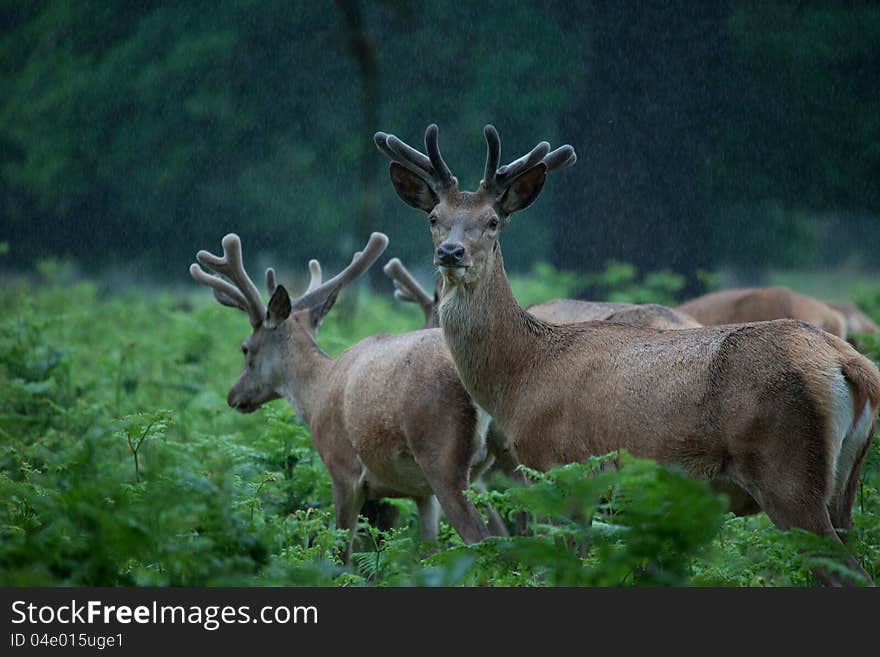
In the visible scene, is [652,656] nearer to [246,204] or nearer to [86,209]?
[246,204]

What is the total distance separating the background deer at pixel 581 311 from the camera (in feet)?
27.9

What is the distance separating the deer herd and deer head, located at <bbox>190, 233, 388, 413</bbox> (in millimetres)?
14

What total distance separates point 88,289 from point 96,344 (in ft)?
10.0

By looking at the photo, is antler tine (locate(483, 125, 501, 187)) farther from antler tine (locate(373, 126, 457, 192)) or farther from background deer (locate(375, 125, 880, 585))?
antler tine (locate(373, 126, 457, 192))

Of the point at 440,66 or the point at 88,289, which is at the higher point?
the point at 440,66

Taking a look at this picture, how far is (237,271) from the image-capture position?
934 cm

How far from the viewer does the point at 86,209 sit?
28734mm

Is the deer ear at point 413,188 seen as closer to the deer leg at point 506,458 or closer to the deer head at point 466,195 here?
the deer head at point 466,195

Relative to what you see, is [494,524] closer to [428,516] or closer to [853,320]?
[428,516]

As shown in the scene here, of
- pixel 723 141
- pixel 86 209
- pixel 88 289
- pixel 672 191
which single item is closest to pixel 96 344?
pixel 88 289

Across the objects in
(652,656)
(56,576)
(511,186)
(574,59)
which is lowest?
Answer: (652,656)

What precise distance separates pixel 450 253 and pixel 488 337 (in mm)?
584

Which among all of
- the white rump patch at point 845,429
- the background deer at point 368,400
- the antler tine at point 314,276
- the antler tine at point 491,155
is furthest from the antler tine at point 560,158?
the antler tine at point 314,276

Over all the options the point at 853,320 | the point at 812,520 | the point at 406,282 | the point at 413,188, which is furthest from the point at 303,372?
the point at 853,320
